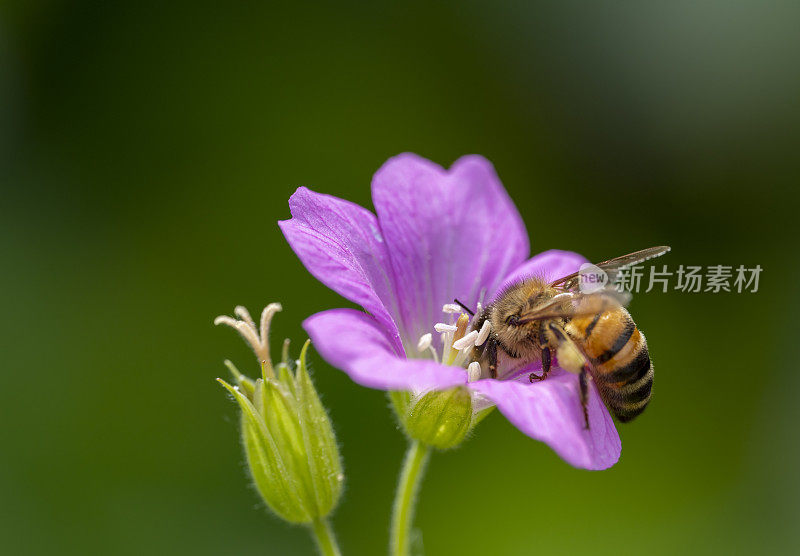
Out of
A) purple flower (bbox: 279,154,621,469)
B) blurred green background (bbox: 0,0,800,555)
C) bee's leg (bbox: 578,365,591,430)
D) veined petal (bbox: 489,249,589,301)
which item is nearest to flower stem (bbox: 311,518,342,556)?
purple flower (bbox: 279,154,621,469)

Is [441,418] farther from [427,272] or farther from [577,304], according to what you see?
[427,272]

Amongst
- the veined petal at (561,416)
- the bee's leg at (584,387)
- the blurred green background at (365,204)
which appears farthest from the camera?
the blurred green background at (365,204)

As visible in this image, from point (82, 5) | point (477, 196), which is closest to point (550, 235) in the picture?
point (477, 196)

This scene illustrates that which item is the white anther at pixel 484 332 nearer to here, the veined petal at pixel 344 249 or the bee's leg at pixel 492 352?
the bee's leg at pixel 492 352

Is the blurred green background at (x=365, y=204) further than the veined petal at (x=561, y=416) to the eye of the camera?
Yes

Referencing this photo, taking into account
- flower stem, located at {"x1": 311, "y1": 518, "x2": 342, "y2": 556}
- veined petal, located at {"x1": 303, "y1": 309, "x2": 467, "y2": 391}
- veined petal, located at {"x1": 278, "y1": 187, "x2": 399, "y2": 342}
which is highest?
veined petal, located at {"x1": 278, "y1": 187, "x2": 399, "y2": 342}

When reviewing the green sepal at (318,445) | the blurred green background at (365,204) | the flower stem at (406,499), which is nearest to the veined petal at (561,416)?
the flower stem at (406,499)

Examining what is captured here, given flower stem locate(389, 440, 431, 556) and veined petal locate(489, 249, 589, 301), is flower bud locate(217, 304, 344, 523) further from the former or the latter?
veined petal locate(489, 249, 589, 301)
